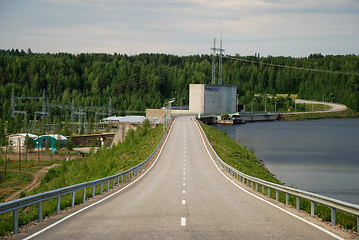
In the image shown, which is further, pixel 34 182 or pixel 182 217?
pixel 34 182

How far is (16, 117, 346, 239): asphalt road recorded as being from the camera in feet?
41.5

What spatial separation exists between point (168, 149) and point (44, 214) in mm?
38809

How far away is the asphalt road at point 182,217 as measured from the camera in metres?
12.7

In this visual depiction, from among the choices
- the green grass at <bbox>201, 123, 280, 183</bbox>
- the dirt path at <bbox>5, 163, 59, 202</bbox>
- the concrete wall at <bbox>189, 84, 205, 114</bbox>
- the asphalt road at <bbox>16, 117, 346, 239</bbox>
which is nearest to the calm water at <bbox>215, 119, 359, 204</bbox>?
the green grass at <bbox>201, 123, 280, 183</bbox>

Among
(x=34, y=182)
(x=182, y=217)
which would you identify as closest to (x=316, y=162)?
(x=34, y=182)

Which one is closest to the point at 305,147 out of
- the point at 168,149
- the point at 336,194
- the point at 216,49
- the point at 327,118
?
A: the point at 168,149

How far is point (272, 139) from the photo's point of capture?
328 ft

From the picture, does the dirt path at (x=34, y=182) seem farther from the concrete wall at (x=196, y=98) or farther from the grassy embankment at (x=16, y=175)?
the concrete wall at (x=196, y=98)

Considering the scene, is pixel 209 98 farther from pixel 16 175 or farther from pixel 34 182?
pixel 34 182

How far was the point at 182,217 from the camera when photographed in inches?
614

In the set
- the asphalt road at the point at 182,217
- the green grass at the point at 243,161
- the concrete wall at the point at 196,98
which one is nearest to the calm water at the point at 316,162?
the green grass at the point at 243,161

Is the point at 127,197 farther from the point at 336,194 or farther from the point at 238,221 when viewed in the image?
the point at 336,194

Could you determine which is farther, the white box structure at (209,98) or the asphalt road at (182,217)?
the white box structure at (209,98)

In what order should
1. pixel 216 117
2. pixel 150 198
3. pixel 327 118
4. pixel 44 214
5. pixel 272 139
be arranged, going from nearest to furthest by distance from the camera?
pixel 44 214
pixel 150 198
pixel 272 139
pixel 216 117
pixel 327 118
